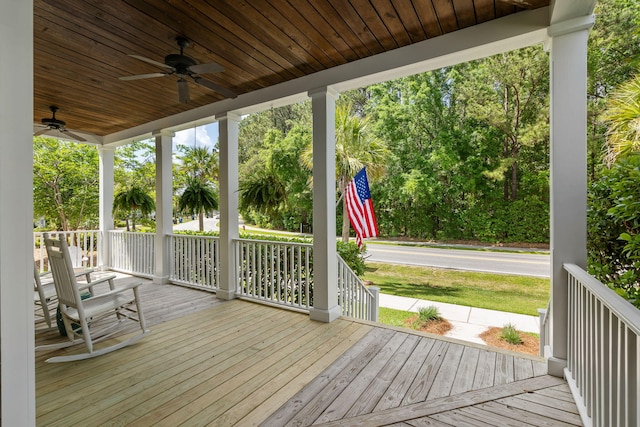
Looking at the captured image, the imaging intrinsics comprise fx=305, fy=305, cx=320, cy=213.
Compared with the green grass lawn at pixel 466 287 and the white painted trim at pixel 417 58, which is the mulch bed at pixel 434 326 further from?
the white painted trim at pixel 417 58

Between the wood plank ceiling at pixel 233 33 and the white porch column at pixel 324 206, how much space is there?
1.49ft

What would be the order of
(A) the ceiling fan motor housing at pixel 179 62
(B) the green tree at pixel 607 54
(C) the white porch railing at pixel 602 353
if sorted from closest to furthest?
(C) the white porch railing at pixel 602 353, (A) the ceiling fan motor housing at pixel 179 62, (B) the green tree at pixel 607 54

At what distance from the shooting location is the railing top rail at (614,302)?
3.54 ft

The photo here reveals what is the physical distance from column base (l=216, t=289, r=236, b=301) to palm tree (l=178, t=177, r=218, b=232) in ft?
4.59

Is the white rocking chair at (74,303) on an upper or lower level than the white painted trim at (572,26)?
lower

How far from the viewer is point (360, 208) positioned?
4340mm

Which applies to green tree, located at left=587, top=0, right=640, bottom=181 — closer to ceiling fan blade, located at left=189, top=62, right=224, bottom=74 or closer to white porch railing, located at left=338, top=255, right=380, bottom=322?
white porch railing, located at left=338, top=255, right=380, bottom=322

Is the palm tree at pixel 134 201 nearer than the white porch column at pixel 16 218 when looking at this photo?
No

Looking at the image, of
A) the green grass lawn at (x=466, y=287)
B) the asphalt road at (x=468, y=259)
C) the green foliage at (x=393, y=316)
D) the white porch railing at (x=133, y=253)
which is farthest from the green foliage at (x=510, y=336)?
the white porch railing at (x=133, y=253)

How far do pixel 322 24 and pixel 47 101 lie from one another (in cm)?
418

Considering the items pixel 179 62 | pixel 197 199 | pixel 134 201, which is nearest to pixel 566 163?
pixel 179 62

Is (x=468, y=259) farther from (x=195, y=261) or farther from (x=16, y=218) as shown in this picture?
(x=16, y=218)

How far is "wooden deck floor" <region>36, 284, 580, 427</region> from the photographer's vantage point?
187cm

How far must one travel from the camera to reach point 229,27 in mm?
2584
